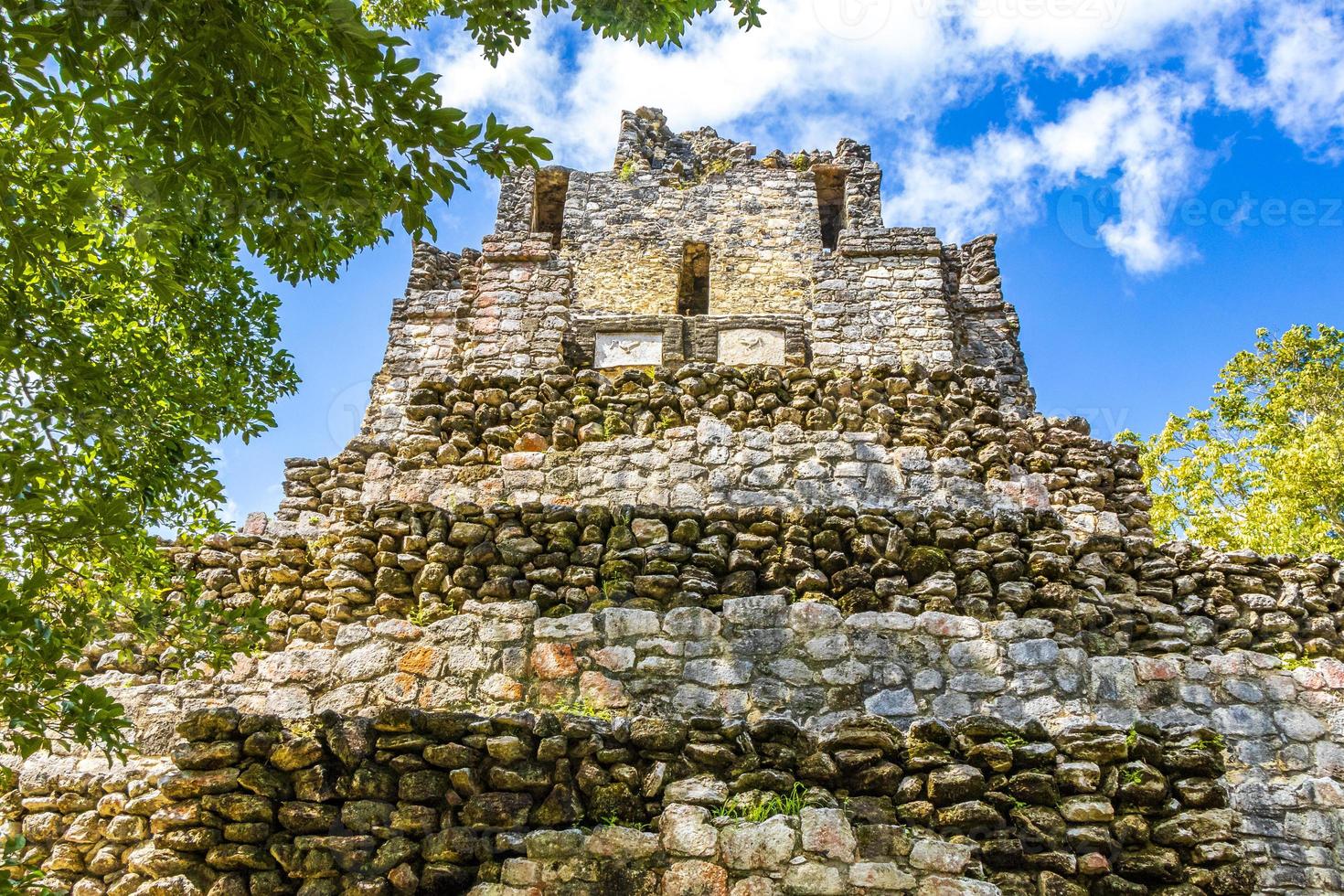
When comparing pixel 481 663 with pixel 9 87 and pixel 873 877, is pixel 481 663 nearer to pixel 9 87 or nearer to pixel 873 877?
pixel 873 877

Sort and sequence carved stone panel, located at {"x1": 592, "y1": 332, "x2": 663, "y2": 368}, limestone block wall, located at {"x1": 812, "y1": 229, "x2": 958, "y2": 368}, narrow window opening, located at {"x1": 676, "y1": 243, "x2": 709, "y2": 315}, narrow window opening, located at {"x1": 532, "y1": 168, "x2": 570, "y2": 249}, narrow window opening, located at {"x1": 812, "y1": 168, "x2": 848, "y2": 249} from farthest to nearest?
narrow window opening, located at {"x1": 532, "y1": 168, "x2": 570, "y2": 249}
narrow window opening, located at {"x1": 812, "y1": 168, "x2": 848, "y2": 249}
narrow window opening, located at {"x1": 676, "y1": 243, "x2": 709, "y2": 315}
limestone block wall, located at {"x1": 812, "y1": 229, "x2": 958, "y2": 368}
carved stone panel, located at {"x1": 592, "y1": 332, "x2": 663, "y2": 368}

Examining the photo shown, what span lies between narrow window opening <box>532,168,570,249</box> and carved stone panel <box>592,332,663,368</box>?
10.8ft

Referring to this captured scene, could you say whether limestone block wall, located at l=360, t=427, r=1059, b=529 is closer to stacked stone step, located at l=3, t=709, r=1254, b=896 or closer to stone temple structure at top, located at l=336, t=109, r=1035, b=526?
stone temple structure at top, located at l=336, t=109, r=1035, b=526

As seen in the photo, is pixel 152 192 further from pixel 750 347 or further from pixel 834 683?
pixel 750 347

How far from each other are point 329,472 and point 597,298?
11.5ft

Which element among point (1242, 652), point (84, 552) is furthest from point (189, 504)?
point (1242, 652)

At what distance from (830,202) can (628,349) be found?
4487 mm

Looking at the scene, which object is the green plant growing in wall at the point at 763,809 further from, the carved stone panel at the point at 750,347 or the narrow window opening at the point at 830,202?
the narrow window opening at the point at 830,202

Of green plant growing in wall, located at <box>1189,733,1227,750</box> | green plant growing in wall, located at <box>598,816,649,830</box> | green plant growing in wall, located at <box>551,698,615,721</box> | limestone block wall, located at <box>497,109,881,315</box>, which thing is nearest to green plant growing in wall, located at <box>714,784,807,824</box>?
green plant growing in wall, located at <box>598,816,649,830</box>

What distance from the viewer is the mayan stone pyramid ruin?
379 centimetres

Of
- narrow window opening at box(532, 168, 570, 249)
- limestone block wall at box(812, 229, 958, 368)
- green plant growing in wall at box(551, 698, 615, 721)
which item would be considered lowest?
green plant growing in wall at box(551, 698, 615, 721)

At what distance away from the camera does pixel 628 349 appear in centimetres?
843

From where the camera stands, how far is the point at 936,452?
6578 mm

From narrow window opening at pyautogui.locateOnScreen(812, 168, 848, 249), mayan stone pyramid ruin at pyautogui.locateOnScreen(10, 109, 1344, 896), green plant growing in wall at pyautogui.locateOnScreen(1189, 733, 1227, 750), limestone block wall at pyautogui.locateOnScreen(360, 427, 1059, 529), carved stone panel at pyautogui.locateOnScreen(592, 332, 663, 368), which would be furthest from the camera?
narrow window opening at pyautogui.locateOnScreen(812, 168, 848, 249)
